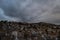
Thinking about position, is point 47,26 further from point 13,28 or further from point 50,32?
point 13,28

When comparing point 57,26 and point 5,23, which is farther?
point 57,26

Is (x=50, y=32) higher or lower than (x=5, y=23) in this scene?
lower

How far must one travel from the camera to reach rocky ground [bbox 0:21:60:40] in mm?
6152

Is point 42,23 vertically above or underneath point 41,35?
above

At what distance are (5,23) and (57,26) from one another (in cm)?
207

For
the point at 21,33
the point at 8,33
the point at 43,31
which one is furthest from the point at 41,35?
the point at 8,33

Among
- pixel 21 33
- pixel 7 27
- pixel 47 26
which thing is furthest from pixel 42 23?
pixel 7 27

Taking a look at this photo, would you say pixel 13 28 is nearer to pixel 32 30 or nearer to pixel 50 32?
pixel 32 30

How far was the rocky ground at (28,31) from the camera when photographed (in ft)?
20.2

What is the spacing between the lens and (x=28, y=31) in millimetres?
6379

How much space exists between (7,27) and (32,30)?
3.21 ft

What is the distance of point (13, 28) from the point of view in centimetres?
625

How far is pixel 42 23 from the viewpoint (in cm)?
680

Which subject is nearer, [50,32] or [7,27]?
[7,27]
